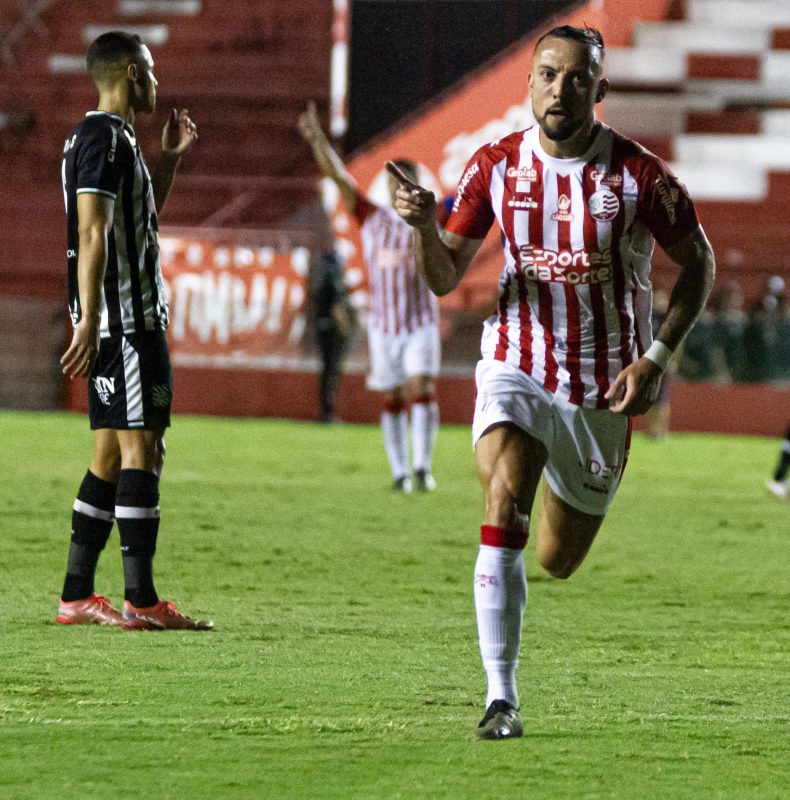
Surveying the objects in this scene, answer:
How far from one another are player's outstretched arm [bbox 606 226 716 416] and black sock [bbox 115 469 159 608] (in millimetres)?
1955

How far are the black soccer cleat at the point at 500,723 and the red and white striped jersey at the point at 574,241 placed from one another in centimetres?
94

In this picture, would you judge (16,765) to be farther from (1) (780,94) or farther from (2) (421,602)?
(1) (780,94)

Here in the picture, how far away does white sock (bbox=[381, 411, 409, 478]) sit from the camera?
11609mm

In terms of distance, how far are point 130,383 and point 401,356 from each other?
240 inches

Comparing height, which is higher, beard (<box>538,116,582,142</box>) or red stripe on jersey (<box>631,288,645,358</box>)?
beard (<box>538,116,582,142</box>)

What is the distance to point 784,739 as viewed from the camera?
438cm

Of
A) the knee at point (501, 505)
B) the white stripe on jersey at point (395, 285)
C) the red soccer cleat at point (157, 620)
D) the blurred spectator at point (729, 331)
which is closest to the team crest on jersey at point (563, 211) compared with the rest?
the knee at point (501, 505)

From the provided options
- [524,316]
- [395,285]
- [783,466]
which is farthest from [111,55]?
[783,466]

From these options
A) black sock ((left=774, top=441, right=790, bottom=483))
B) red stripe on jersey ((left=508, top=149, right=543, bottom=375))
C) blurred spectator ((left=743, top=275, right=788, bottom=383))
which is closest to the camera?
red stripe on jersey ((left=508, top=149, right=543, bottom=375))

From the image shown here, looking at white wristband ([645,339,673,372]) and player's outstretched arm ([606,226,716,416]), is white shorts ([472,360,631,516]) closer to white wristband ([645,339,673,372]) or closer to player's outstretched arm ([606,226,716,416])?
player's outstretched arm ([606,226,716,416])

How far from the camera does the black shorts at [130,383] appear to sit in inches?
227

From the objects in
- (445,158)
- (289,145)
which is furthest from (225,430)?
(289,145)

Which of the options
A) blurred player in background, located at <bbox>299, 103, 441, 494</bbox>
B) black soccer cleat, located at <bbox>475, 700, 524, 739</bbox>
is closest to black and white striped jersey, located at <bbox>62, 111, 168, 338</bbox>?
black soccer cleat, located at <bbox>475, 700, 524, 739</bbox>

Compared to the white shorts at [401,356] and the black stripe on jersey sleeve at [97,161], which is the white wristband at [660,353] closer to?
the black stripe on jersey sleeve at [97,161]
